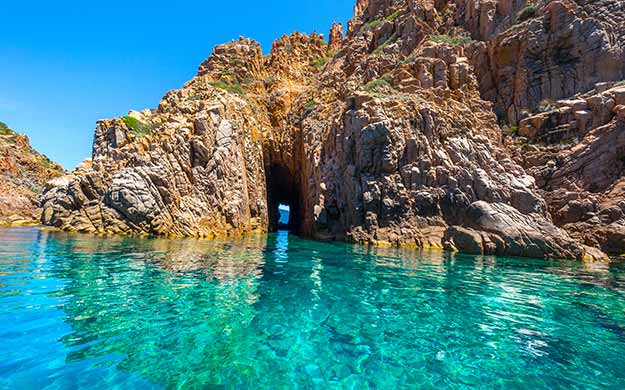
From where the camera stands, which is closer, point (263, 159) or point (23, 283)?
point (23, 283)

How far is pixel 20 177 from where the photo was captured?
209 feet

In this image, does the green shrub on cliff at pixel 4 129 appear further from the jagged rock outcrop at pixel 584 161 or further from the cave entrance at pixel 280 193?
the jagged rock outcrop at pixel 584 161

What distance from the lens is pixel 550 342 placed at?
318 inches

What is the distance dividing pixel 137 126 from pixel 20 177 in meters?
42.6

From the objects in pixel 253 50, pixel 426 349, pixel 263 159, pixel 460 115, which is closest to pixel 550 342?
pixel 426 349

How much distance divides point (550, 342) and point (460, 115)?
3728 cm

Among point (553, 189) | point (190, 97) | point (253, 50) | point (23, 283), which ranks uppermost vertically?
point (253, 50)

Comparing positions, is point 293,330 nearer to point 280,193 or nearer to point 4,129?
point 280,193

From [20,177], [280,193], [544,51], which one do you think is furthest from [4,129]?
[544,51]

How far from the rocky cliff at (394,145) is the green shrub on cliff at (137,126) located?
256 millimetres

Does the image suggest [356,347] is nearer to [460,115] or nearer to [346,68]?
[460,115]

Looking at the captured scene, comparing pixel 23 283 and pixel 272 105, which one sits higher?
pixel 272 105

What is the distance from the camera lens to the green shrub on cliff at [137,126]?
1660 inches

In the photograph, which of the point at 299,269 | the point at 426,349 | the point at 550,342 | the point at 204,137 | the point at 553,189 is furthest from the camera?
the point at 204,137
